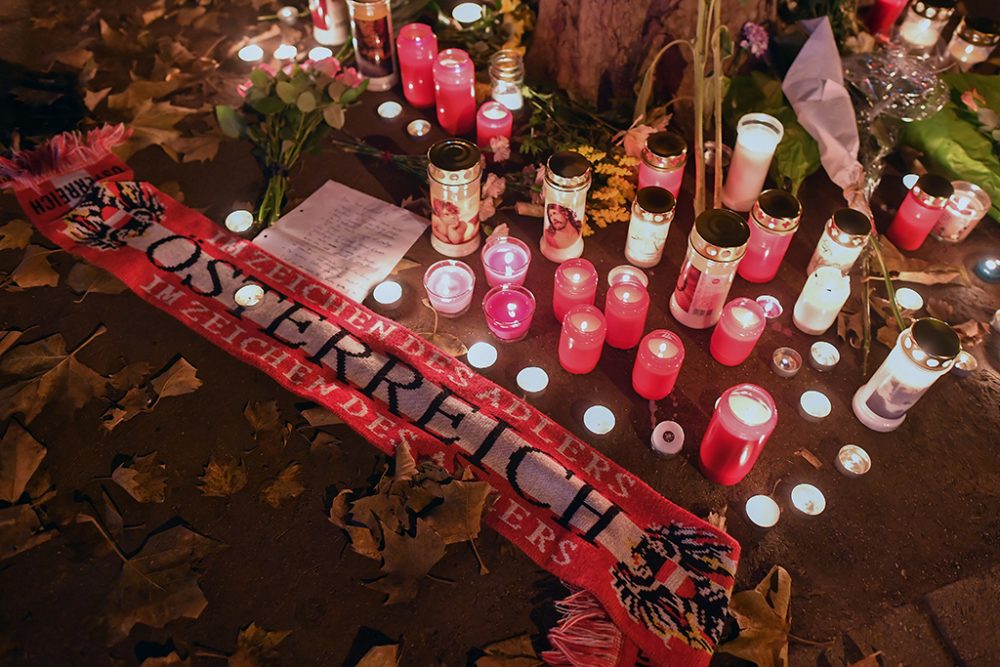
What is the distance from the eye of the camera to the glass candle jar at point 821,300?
65.6 inches

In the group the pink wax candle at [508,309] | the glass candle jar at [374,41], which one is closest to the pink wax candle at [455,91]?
the glass candle jar at [374,41]

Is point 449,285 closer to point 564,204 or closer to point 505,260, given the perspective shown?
point 505,260

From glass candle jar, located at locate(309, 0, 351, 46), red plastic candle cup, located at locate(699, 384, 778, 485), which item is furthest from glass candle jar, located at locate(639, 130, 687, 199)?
glass candle jar, located at locate(309, 0, 351, 46)

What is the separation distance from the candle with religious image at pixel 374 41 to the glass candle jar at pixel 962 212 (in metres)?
1.84

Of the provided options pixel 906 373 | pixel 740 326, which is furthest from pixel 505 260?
pixel 906 373

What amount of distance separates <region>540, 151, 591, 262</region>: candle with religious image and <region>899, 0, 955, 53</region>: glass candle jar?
1532 mm

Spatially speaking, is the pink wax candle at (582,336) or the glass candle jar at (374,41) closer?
the pink wax candle at (582,336)

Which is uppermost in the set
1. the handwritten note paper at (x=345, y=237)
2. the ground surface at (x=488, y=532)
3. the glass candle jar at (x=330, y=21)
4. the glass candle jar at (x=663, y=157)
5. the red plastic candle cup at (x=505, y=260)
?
the glass candle jar at (x=663, y=157)

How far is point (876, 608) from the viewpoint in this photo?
134cm

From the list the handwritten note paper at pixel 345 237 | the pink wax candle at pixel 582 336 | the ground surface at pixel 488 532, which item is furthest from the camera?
the handwritten note paper at pixel 345 237

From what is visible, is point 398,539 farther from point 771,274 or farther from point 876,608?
point 771,274

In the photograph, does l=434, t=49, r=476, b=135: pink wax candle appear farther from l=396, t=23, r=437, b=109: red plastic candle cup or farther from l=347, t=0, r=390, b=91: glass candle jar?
l=347, t=0, r=390, b=91: glass candle jar

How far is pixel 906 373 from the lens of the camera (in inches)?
57.2

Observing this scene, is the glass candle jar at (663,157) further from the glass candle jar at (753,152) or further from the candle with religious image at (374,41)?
the candle with religious image at (374,41)
